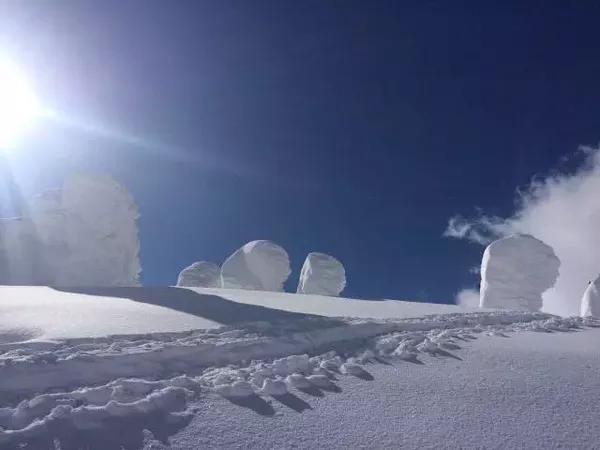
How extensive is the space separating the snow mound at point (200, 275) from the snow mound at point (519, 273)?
15.2 meters

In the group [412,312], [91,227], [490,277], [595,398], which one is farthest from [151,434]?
[490,277]

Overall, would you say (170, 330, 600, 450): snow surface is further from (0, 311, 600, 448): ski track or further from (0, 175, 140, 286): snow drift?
(0, 175, 140, 286): snow drift

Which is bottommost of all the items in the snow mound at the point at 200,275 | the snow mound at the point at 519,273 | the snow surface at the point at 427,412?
the snow surface at the point at 427,412

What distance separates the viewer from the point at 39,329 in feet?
18.4

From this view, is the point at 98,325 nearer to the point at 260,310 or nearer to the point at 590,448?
the point at 260,310

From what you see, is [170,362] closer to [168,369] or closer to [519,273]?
[168,369]

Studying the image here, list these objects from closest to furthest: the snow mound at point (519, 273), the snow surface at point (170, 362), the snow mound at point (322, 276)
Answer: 1. the snow surface at point (170, 362)
2. the snow mound at point (519, 273)
3. the snow mound at point (322, 276)

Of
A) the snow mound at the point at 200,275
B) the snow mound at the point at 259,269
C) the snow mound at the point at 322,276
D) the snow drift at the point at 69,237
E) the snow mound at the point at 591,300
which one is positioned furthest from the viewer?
the snow mound at the point at 200,275

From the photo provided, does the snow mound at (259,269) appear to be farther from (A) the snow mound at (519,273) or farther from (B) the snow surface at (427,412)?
(B) the snow surface at (427,412)

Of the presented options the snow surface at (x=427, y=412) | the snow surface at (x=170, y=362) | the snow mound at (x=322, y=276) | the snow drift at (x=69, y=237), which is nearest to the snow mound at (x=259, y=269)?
the snow mound at (x=322, y=276)

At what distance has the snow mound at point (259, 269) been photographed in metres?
25.3

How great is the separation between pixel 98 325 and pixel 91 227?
13126 millimetres

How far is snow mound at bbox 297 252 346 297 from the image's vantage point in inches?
1027

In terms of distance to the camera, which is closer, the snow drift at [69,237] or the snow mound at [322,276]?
the snow drift at [69,237]
